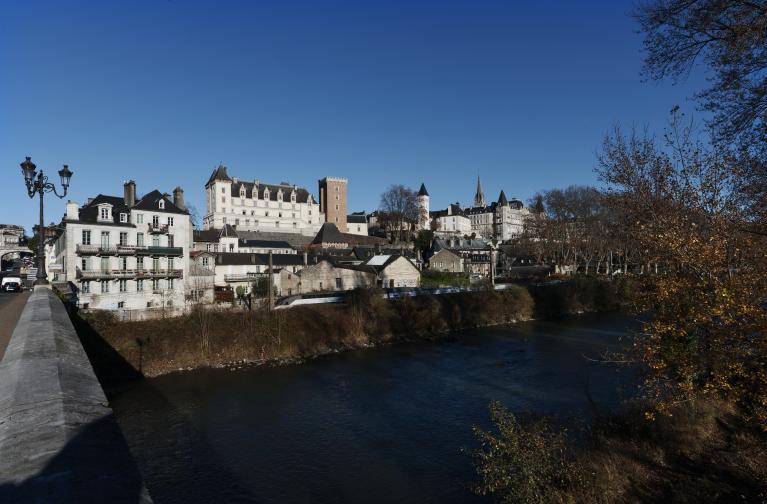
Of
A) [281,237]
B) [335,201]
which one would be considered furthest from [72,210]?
[335,201]

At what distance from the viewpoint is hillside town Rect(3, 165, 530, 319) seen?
107ft

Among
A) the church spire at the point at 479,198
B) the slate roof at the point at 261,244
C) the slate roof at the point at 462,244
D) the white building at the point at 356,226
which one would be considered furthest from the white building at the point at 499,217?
the slate roof at the point at 261,244

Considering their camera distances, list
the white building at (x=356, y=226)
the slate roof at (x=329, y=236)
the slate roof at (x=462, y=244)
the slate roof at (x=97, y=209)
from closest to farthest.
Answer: the slate roof at (x=97, y=209) → the slate roof at (x=462, y=244) → the slate roof at (x=329, y=236) → the white building at (x=356, y=226)

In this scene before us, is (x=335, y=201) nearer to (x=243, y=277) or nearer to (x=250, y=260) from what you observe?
(x=250, y=260)

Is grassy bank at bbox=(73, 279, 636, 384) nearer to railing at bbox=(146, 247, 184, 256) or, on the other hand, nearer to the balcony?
railing at bbox=(146, 247, 184, 256)

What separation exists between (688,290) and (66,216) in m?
37.0

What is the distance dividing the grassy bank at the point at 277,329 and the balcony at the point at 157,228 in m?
12.2

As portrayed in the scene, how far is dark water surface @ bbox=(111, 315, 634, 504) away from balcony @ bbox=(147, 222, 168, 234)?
17.0 meters

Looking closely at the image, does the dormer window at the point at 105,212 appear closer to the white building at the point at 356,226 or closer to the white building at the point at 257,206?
the white building at the point at 257,206

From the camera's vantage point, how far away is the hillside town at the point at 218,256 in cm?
3272

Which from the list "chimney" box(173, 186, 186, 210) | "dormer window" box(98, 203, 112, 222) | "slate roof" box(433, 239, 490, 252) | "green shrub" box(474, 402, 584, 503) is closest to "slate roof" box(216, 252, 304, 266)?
"chimney" box(173, 186, 186, 210)

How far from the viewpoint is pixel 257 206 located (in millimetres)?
86062

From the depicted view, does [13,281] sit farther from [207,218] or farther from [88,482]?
[207,218]

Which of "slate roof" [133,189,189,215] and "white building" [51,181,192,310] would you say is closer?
"white building" [51,181,192,310]
